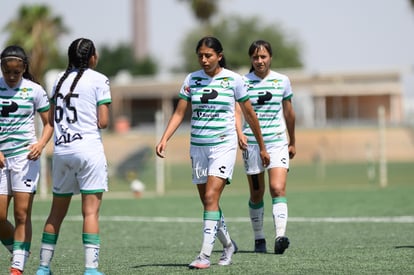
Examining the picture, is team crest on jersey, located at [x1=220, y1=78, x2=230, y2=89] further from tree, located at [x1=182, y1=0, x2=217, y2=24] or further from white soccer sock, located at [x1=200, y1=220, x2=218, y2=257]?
tree, located at [x1=182, y1=0, x2=217, y2=24]

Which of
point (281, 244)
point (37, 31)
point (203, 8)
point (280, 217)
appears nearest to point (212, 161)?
point (281, 244)

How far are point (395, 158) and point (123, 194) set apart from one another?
19760mm

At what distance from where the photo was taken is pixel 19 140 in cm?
884

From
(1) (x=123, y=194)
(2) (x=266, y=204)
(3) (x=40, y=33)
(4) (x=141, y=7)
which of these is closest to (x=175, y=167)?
(3) (x=40, y=33)

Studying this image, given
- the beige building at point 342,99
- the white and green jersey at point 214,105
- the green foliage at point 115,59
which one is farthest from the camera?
the green foliage at point 115,59

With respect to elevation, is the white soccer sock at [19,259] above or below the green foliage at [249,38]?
below

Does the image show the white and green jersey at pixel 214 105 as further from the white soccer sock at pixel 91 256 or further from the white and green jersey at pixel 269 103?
the white soccer sock at pixel 91 256

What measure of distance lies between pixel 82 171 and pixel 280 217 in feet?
11.2

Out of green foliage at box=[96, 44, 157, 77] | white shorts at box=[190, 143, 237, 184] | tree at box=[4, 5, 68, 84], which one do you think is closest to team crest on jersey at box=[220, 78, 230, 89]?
white shorts at box=[190, 143, 237, 184]

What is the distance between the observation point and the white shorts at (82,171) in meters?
8.24

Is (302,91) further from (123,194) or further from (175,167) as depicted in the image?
(123,194)

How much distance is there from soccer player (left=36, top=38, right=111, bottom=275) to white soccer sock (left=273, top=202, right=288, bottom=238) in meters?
3.14

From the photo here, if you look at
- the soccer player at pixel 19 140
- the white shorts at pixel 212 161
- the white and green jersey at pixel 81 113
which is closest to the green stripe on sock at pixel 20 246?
the soccer player at pixel 19 140

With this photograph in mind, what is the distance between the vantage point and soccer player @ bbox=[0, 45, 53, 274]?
28.7ft
